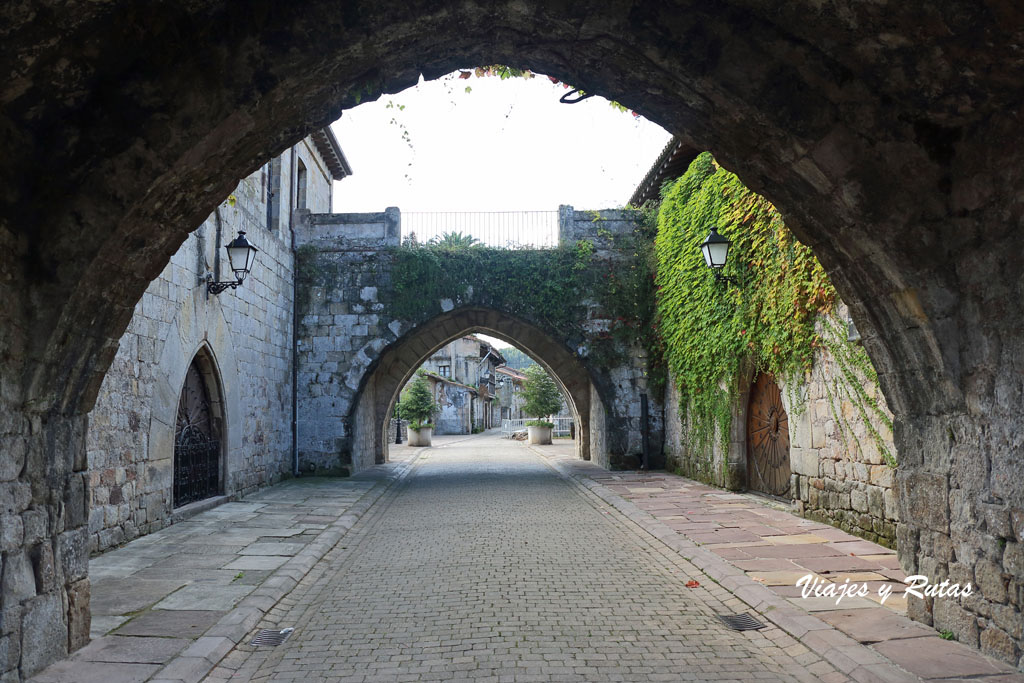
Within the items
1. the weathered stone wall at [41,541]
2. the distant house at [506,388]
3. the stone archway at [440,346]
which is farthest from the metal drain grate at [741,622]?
the distant house at [506,388]

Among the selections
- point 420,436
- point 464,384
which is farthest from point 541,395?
point 464,384

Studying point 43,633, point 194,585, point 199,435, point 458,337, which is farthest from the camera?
point 458,337

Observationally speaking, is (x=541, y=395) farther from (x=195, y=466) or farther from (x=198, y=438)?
(x=195, y=466)

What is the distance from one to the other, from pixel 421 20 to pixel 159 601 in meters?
→ 3.72

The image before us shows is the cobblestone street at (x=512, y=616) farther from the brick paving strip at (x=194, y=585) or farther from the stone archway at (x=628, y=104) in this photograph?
the stone archway at (x=628, y=104)

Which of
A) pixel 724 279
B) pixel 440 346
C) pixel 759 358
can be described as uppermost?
pixel 724 279

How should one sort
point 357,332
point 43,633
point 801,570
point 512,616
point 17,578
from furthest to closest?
1. point 357,332
2. point 801,570
3. point 512,616
4. point 43,633
5. point 17,578

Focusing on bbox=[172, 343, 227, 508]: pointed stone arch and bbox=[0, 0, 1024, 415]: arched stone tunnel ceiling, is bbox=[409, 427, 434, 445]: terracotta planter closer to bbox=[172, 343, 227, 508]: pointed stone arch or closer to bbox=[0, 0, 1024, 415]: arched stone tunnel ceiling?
bbox=[172, 343, 227, 508]: pointed stone arch

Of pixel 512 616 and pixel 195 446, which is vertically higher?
pixel 195 446

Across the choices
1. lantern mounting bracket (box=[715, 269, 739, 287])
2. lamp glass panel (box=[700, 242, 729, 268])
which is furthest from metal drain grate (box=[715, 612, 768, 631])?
lantern mounting bracket (box=[715, 269, 739, 287])

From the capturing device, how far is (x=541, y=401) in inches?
1029

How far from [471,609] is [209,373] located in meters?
6.04

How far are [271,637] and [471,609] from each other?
3.78 feet

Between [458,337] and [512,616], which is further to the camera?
[458,337]
